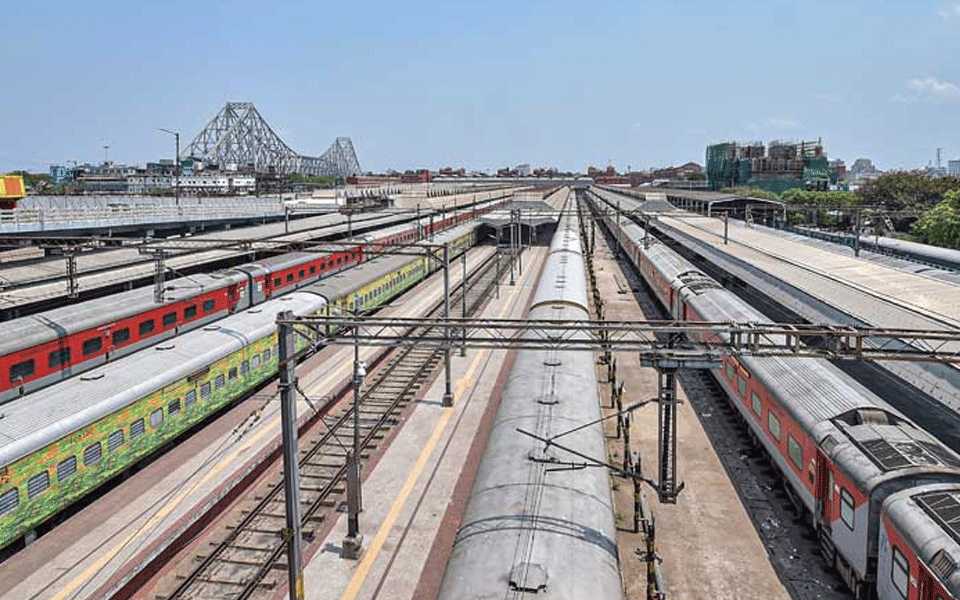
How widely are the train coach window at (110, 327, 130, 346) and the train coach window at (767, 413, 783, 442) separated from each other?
21.5 meters

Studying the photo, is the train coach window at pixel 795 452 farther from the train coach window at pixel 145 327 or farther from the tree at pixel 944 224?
the tree at pixel 944 224

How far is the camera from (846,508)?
14516 mm

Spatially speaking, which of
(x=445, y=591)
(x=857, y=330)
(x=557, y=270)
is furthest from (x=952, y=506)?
(x=557, y=270)

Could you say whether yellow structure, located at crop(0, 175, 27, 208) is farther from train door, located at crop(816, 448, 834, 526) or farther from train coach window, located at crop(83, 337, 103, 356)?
train door, located at crop(816, 448, 834, 526)

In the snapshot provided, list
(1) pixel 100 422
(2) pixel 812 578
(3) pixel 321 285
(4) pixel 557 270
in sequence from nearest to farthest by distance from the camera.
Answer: (2) pixel 812 578 → (1) pixel 100 422 → (3) pixel 321 285 → (4) pixel 557 270

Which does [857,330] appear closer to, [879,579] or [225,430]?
[879,579]

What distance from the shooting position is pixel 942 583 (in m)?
10.7

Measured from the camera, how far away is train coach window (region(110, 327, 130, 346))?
81.9ft

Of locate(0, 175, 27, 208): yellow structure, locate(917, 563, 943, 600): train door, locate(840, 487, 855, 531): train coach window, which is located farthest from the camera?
locate(0, 175, 27, 208): yellow structure

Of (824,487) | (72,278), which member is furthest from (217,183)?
(824,487)

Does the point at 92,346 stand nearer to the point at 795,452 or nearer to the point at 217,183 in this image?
the point at 795,452

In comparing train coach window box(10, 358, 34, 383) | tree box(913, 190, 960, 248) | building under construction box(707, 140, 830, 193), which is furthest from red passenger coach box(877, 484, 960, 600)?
building under construction box(707, 140, 830, 193)

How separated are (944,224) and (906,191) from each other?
36.9m

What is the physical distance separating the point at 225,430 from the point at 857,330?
19259mm
